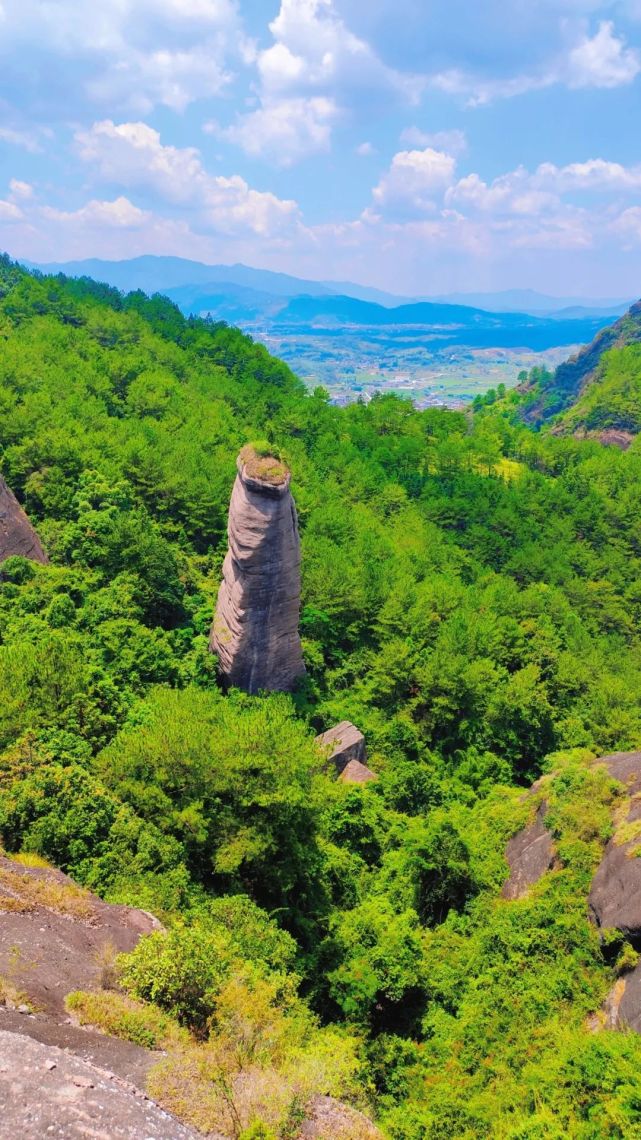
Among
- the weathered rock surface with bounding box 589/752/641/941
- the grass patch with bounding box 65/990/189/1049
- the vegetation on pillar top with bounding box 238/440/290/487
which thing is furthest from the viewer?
the vegetation on pillar top with bounding box 238/440/290/487

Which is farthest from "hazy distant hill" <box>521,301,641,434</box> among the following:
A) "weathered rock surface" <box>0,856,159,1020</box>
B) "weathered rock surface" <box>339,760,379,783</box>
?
"weathered rock surface" <box>0,856,159,1020</box>

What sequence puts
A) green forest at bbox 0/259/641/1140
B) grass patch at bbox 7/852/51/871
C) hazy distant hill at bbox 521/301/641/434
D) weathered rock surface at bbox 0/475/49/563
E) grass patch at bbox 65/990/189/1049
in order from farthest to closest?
hazy distant hill at bbox 521/301/641/434, weathered rock surface at bbox 0/475/49/563, grass patch at bbox 7/852/51/871, green forest at bbox 0/259/641/1140, grass patch at bbox 65/990/189/1049

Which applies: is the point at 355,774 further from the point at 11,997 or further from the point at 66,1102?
the point at 66,1102

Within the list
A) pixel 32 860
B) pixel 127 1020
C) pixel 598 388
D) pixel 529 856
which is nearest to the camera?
pixel 127 1020

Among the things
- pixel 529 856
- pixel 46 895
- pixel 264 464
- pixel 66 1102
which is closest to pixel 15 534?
pixel 264 464

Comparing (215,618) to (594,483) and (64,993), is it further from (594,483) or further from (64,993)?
(594,483)

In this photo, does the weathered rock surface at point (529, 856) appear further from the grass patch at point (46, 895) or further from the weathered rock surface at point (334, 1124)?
the grass patch at point (46, 895)

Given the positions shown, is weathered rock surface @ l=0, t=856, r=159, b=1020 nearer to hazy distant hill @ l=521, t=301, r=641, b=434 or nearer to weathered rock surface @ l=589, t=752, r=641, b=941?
weathered rock surface @ l=589, t=752, r=641, b=941
